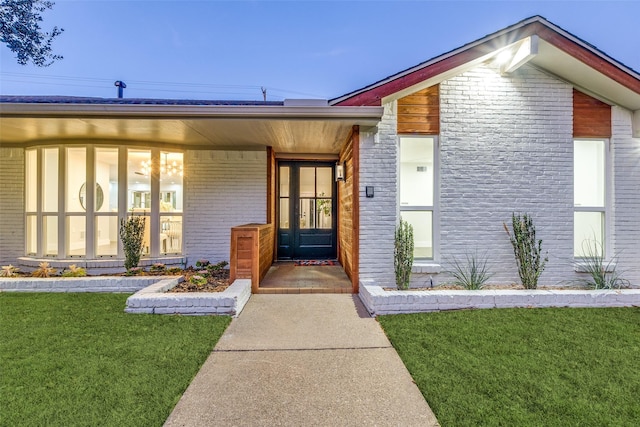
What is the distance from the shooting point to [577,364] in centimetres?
270

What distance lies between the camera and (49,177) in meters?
6.23

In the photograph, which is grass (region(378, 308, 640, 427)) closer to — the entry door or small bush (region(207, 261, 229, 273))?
small bush (region(207, 261, 229, 273))

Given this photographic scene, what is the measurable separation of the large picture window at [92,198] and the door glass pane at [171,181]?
0.06ft

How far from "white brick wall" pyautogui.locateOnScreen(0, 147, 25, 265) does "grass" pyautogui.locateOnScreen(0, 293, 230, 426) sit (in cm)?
289

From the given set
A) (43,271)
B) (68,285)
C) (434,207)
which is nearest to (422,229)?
(434,207)

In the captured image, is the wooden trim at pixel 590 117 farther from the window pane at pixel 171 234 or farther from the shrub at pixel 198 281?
the window pane at pixel 171 234

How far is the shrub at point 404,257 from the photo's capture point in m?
4.63

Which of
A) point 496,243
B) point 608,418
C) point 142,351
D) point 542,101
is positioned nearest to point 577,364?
point 608,418

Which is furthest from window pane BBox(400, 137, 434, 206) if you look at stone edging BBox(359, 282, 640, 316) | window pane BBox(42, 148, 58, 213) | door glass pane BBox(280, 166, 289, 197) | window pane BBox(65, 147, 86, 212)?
window pane BBox(42, 148, 58, 213)

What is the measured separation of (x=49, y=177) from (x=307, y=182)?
16.9 ft

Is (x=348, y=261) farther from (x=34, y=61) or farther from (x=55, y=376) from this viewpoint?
(x=34, y=61)

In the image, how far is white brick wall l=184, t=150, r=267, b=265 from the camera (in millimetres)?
6504

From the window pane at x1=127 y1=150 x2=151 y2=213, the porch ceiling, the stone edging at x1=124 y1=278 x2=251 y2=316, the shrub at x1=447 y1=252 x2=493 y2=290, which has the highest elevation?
the porch ceiling

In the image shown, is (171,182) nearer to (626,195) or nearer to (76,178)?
(76,178)
